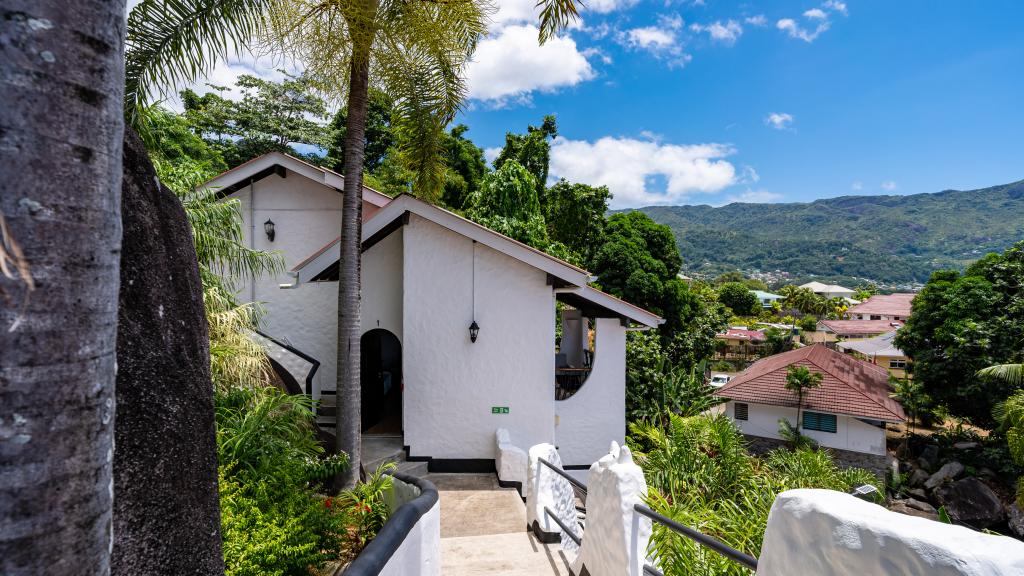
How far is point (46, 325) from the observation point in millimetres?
962

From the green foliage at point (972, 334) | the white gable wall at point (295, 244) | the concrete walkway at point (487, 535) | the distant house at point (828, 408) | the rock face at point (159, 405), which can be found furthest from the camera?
the distant house at point (828, 408)

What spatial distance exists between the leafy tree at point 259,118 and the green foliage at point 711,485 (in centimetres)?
2177

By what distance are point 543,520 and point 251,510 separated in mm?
3562

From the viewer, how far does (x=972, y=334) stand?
19562 mm

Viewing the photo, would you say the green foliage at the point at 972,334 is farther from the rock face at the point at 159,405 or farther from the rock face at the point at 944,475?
the rock face at the point at 159,405

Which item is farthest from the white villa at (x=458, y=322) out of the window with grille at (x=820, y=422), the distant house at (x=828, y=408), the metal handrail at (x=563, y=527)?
the window with grille at (x=820, y=422)

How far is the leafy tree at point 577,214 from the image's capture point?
2527cm

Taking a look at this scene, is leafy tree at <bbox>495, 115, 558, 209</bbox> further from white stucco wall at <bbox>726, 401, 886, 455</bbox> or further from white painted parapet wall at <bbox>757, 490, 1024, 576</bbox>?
white painted parapet wall at <bbox>757, 490, 1024, 576</bbox>

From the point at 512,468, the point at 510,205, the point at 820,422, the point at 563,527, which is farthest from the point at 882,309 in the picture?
the point at 563,527

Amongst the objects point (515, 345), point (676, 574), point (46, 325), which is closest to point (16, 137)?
point (46, 325)

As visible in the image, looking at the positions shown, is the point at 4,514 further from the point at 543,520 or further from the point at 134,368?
the point at 543,520

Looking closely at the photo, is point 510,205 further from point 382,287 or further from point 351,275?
point 351,275

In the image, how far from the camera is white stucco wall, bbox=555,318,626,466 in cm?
1071

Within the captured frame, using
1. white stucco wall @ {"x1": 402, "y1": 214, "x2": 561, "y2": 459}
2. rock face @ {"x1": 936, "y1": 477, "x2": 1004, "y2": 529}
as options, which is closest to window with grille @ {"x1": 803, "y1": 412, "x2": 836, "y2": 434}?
rock face @ {"x1": 936, "y1": 477, "x2": 1004, "y2": 529}
